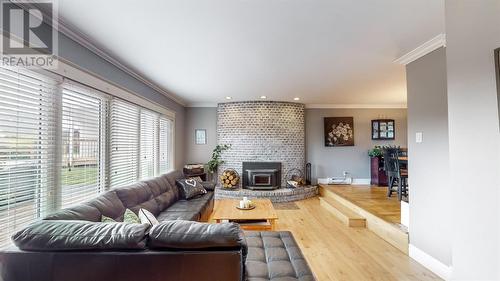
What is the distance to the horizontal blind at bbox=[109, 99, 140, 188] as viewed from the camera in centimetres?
325

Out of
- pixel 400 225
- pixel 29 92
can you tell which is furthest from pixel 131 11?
pixel 400 225

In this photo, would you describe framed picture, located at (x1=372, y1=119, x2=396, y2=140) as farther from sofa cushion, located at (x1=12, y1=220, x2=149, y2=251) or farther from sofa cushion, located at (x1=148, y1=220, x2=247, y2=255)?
sofa cushion, located at (x1=12, y1=220, x2=149, y2=251)

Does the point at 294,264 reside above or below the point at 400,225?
above

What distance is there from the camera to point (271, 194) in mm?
5727

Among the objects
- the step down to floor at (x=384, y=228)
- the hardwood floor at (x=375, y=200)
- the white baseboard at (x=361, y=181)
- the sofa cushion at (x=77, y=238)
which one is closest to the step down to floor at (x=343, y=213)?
the step down to floor at (x=384, y=228)

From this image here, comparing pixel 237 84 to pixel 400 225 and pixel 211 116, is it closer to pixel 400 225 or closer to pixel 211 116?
pixel 211 116

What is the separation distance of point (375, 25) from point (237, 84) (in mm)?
2639

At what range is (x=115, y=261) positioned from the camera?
1.25m

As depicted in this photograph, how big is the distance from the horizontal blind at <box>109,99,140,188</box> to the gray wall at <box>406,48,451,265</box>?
3.83 meters

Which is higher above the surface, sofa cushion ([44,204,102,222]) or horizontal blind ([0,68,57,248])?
horizontal blind ([0,68,57,248])

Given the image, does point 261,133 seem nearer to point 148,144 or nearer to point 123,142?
point 148,144

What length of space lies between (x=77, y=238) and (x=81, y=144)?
168 cm

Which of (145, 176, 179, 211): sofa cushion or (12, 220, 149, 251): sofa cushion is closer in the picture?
(12, 220, 149, 251): sofa cushion

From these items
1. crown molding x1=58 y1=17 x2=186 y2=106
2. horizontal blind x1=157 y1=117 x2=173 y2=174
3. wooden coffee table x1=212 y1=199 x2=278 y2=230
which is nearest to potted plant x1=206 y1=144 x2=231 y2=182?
horizontal blind x1=157 y1=117 x2=173 y2=174
